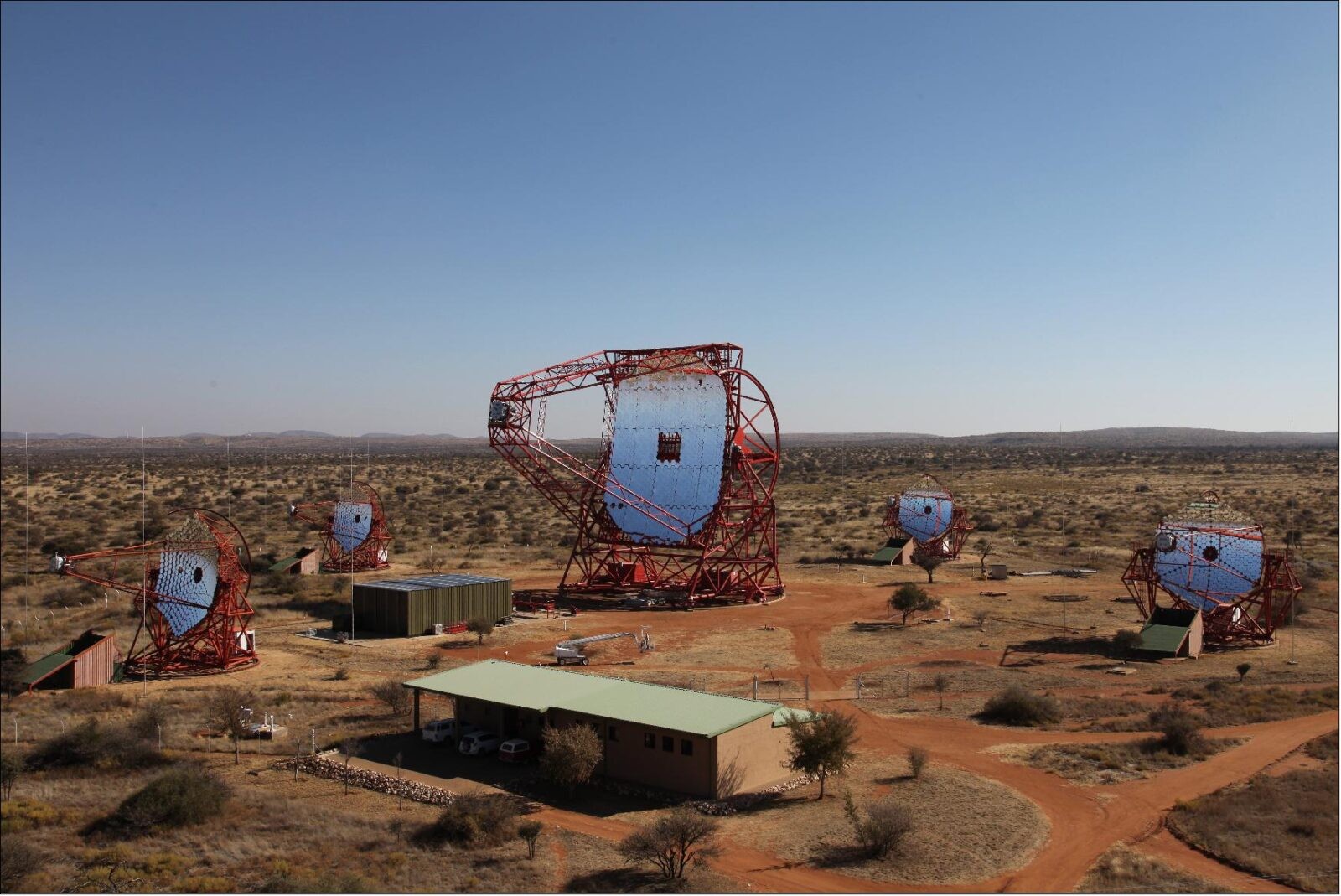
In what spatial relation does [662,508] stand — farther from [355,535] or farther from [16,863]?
Result: [16,863]

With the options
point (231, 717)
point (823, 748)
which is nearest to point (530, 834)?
point (823, 748)

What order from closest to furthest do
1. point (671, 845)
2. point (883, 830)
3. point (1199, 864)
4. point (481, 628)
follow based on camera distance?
point (1199, 864) < point (671, 845) < point (883, 830) < point (481, 628)

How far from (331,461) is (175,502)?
290 feet

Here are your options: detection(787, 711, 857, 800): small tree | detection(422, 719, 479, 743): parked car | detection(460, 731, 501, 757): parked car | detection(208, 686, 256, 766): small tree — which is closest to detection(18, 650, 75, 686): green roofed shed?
detection(208, 686, 256, 766): small tree

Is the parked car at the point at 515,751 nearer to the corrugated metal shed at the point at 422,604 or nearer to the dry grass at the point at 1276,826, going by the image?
the dry grass at the point at 1276,826

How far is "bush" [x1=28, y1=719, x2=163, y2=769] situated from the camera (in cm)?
2902

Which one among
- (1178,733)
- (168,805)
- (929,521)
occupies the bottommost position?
(168,805)

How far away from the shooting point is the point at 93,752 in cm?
2927

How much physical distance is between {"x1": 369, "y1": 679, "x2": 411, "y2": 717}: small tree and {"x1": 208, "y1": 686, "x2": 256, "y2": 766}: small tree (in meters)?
4.52

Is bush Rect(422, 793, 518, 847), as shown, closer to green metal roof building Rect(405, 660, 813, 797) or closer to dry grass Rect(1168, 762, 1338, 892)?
green metal roof building Rect(405, 660, 813, 797)

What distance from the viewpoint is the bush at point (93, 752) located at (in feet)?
95.2

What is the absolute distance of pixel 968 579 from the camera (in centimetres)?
6600

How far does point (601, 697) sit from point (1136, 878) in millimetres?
14899

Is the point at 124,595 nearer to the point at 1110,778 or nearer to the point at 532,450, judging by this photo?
the point at 532,450
